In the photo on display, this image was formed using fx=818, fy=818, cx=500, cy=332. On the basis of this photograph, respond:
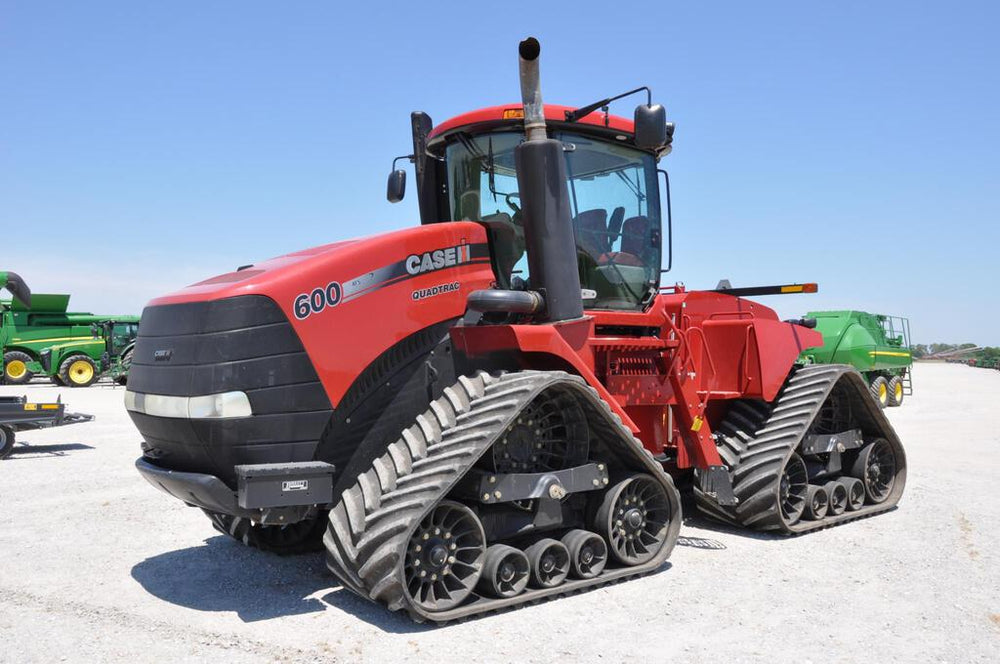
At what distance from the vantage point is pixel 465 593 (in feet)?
15.3

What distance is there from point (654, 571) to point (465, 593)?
1636mm

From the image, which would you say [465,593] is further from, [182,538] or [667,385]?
[182,538]

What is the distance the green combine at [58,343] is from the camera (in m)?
27.6

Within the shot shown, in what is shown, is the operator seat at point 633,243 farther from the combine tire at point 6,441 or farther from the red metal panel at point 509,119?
the combine tire at point 6,441

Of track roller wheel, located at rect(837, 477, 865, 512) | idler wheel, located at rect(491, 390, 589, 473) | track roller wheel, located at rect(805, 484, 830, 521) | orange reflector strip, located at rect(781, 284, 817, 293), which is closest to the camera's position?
idler wheel, located at rect(491, 390, 589, 473)

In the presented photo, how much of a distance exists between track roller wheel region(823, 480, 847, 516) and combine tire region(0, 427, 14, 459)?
11255 millimetres

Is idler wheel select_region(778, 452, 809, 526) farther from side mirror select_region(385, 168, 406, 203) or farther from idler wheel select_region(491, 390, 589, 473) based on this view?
side mirror select_region(385, 168, 406, 203)

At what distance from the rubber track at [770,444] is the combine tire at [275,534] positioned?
126 inches

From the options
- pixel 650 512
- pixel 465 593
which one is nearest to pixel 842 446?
pixel 650 512

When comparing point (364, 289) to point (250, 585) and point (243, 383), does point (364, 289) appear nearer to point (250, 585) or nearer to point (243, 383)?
point (243, 383)

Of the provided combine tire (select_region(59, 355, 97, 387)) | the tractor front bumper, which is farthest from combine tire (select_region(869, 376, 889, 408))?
combine tire (select_region(59, 355, 97, 387))

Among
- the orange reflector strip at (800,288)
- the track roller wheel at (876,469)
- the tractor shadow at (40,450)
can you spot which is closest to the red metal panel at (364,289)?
the orange reflector strip at (800,288)

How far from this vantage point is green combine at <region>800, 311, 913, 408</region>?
22188 mm

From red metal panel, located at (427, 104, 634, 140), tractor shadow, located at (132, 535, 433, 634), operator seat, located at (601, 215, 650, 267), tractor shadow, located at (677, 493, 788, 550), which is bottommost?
tractor shadow, located at (677, 493, 788, 550)
